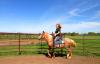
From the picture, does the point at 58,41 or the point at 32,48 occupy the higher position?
the point at 58,41

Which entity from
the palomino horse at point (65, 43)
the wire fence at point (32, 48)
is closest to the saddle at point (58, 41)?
the palomino horse at point (65, 43)

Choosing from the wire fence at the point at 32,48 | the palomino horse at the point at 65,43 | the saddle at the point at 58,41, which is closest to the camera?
the saddle at the point at 58,41

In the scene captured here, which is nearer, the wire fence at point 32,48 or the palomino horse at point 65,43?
the palomino horse at point 65,43

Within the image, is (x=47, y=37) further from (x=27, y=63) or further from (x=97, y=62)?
(x=97, y=62)

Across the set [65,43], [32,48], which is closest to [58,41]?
[65,43]

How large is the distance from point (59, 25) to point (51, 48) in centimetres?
172

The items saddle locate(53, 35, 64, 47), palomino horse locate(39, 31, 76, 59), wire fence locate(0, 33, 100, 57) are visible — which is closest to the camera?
saddle locate(53, 35, 64, 47)

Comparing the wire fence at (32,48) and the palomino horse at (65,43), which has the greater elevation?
the palomino horse at (65,43)

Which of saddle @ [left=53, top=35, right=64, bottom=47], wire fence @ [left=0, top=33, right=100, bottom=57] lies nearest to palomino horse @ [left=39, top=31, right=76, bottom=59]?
saddle @ [left=53, top=35, right=64, bottom=47]

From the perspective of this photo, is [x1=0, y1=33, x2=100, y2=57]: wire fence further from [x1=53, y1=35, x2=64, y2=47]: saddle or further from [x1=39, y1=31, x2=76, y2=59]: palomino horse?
[x1=53, y1=35, x2=64, y2=47]: saddle

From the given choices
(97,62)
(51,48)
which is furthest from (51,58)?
(97,62)

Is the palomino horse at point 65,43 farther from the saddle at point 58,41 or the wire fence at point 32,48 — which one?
the wire fence at point 32,48

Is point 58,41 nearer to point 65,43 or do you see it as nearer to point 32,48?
point 65,43

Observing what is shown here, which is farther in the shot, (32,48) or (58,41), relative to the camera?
(32,48)
